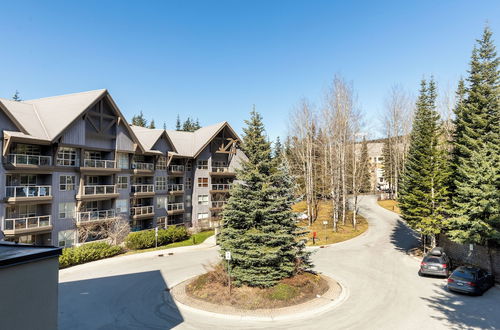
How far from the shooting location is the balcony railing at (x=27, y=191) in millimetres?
23969

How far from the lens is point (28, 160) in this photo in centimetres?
2503

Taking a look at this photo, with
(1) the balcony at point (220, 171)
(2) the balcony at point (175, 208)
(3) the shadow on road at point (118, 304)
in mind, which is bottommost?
(3) the shadow on road at point (118, 304)

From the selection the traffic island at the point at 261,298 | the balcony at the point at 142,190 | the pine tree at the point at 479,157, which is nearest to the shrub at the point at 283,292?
the traffic island at the point at 261,298

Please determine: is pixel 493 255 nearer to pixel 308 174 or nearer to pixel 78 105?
pixel 308 174

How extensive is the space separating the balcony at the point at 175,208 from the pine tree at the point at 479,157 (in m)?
30.3

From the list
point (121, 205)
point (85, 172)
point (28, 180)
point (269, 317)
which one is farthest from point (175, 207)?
point (269, 317)

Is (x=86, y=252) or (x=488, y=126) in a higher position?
(x=488, y=126)

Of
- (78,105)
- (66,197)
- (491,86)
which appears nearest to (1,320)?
(66,197)

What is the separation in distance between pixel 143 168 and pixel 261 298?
24961 mm

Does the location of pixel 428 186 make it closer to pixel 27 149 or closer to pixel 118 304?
pixel 118 304

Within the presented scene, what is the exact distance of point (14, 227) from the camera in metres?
23.7

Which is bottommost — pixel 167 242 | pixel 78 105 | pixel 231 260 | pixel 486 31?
pixel 167 242

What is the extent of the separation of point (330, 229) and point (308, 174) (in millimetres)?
8386

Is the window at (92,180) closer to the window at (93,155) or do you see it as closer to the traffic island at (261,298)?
the window at (93,155)
